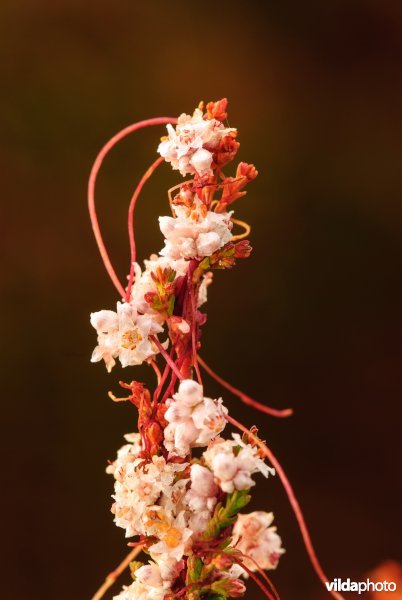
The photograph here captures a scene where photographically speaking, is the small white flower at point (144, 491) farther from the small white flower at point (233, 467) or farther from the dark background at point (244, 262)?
the dark background at point (244, 262)

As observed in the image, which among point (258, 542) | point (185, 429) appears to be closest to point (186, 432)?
point (185, 429)

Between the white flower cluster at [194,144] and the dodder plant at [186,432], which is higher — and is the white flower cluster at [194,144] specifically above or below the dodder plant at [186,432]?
above

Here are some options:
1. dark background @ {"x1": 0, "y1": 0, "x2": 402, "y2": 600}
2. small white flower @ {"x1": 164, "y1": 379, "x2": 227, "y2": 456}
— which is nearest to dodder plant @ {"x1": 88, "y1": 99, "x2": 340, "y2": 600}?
small white flower @ {"x1": 164, "y1": 379, "x2": 227, "y2": 456}

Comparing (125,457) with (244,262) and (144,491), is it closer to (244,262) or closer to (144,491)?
(144,491)

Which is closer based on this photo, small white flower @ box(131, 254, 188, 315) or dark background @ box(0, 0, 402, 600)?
small white flower @ box(131, 254, 188, 315)

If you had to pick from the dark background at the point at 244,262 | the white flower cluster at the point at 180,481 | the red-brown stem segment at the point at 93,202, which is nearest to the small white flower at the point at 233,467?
the white flower cluster at the point at 180,481

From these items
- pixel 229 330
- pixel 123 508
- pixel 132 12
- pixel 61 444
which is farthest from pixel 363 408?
pixel 123 508

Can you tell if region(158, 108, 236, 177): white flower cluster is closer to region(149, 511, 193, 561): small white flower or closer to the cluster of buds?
the cluster of buds
